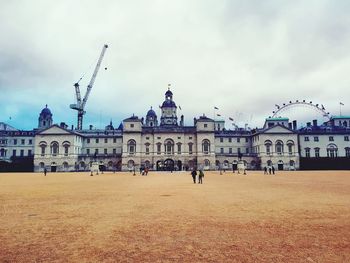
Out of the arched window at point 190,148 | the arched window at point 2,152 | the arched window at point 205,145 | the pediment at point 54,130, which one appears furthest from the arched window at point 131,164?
the arched window at point 2,152

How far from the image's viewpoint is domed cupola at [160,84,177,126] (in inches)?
4274

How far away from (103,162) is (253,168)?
143 feet

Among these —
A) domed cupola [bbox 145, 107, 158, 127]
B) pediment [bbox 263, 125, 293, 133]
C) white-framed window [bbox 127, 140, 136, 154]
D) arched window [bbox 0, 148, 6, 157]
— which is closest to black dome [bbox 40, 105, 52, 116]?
arched window [bbox 0, 148, 6, 157]

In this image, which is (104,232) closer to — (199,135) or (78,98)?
(199,135)

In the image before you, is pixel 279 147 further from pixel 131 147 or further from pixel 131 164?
pixel 131 164

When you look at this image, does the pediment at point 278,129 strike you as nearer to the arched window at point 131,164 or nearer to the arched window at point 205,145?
the arched window at point 205,145

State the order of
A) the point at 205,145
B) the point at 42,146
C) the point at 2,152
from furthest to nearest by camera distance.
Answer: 1. the point at 2,152
2. the point at 42,146
3. the point at 205,145

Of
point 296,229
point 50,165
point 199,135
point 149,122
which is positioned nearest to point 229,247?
point 296,229

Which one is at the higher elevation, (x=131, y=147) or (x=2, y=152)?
(x=131, y=147)

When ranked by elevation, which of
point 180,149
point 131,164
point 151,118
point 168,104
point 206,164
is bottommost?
point 206,164

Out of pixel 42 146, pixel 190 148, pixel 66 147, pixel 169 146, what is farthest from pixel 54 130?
pixel 190 148

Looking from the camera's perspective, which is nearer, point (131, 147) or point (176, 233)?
point (176, 233)

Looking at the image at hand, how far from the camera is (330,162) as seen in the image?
83812mm

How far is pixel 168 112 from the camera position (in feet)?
361
